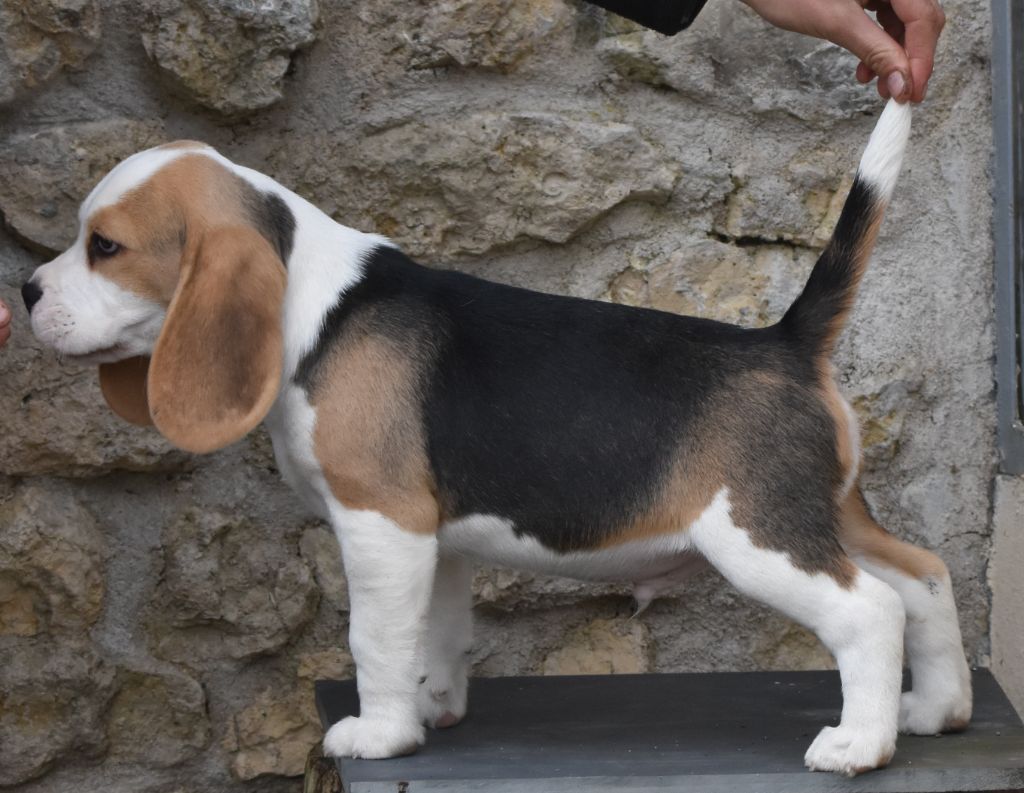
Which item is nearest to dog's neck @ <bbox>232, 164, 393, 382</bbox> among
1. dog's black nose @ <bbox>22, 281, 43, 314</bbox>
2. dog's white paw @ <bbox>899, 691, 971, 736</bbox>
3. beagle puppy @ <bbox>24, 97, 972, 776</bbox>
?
beagle puppy @ <bbox>24, 97, 972, 776</bbox>

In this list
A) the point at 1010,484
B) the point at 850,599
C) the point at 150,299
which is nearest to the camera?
the point at 850,599

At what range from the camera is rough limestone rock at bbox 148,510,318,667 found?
2.33 metres

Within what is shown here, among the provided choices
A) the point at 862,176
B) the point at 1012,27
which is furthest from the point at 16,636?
the point at 1012,27

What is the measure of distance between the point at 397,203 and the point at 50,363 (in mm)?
587

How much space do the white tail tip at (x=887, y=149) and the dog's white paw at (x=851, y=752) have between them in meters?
0.67

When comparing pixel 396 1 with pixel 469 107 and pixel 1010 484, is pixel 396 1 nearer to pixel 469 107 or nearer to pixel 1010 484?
pixel 469 107

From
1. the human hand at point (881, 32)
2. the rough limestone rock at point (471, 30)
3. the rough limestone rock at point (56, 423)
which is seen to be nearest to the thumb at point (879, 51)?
the human hand at point (881, 32)

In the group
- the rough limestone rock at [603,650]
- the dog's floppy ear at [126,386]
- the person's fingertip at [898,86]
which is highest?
the person's fingertip at [898,86]

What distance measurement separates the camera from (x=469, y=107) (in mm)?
2355

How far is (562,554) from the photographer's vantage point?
1.90m

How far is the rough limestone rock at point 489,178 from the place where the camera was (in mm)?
2334

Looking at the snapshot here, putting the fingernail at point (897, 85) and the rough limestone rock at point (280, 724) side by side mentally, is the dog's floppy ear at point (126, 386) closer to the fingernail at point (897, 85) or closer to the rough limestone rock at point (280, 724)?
the rough limestone rock at point (280, 724)

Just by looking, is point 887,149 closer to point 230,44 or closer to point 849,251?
point 849,251

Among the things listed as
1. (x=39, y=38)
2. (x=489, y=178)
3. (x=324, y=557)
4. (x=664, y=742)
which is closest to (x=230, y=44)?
(x=39, y=38)
